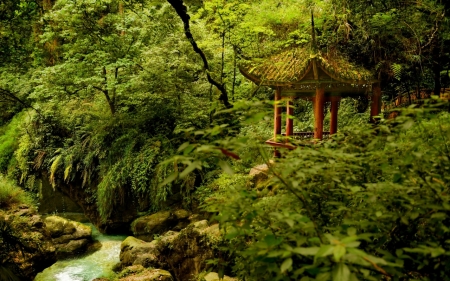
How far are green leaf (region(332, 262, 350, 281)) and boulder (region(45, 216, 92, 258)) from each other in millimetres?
8181

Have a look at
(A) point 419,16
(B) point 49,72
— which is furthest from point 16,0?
(A) point 419,16

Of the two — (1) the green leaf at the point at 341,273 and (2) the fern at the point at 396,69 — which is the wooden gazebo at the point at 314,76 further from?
(1) the green leaf at the point at 341,273

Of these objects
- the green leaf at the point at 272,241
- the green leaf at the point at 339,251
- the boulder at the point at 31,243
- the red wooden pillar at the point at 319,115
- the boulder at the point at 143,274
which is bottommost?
the boulder at the point at 143,274

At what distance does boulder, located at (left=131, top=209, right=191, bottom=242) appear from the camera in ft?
24.2

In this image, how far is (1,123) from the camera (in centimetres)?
1203

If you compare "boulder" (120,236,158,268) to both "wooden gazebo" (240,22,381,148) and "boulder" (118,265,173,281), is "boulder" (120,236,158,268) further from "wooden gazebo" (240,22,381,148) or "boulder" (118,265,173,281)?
"wooden gazebo" (240,22,381,148)

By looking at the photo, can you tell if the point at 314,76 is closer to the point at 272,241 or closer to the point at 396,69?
the point at 396,69

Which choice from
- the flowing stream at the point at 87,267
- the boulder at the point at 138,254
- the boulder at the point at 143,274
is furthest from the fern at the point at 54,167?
the boulder at the point at 143,274

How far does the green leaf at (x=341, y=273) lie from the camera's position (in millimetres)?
858

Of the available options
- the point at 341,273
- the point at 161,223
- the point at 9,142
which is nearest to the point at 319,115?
the point at 161,223

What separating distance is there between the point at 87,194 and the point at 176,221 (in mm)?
3012

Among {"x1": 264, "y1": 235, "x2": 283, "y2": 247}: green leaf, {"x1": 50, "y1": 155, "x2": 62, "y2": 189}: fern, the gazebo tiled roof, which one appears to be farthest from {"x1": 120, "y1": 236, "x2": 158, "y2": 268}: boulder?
{"x1": 264, "y1": 235, "x2": 283, "y2": 247}: green leaf

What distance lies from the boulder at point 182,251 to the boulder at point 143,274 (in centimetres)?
30

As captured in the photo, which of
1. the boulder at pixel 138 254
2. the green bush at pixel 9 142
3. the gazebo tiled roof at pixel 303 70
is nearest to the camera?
the gazebo tiled roof at pixel 303 70
